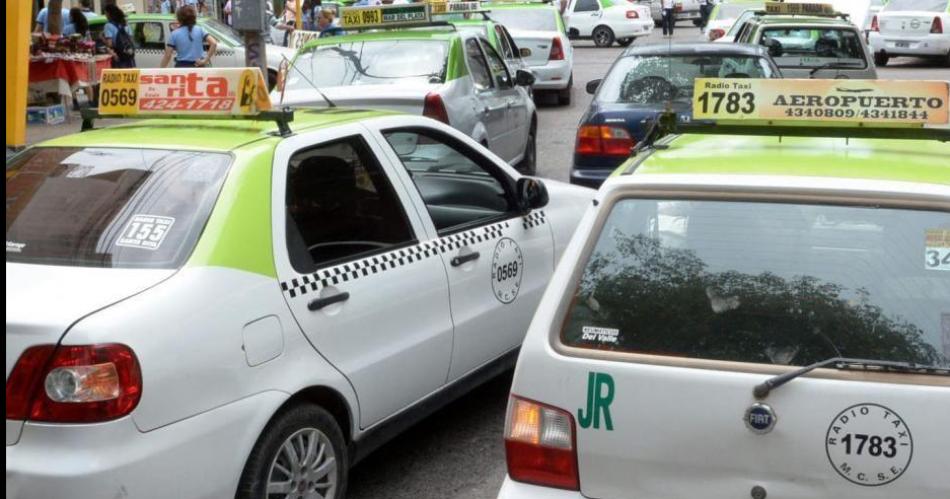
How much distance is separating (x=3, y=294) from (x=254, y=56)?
328 inches

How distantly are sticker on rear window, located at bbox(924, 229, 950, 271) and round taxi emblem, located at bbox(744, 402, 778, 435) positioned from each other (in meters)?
0.59

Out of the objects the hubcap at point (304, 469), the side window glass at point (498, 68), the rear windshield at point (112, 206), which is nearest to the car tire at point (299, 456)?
the hubcap at point (304, 469)

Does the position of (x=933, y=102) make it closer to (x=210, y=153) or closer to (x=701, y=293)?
(x=701, y=293)

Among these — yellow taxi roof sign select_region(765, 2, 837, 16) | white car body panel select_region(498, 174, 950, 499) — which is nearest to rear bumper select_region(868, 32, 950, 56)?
yellow taxi roof sign select_region(765, 2, 837, 16)

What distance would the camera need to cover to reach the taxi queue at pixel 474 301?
127 inches

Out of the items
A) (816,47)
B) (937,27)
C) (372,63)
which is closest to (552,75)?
(816,47)

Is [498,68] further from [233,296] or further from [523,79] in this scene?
[233,296]

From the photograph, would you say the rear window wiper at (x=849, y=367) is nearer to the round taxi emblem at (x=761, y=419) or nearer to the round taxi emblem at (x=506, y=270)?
the round taxi emblem at (x=761, y=419)

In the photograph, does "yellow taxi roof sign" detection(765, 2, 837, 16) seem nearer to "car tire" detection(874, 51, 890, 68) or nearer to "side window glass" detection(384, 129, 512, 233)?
"car tire" detection(874, 51, 890, 68)

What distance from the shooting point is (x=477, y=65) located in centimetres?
1177

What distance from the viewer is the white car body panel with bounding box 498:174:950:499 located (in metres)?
3.12

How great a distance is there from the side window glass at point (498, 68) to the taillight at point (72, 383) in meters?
8.64

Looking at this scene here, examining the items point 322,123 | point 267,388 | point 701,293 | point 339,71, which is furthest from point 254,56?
point 701,293

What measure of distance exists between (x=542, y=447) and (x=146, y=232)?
5.37 feet
